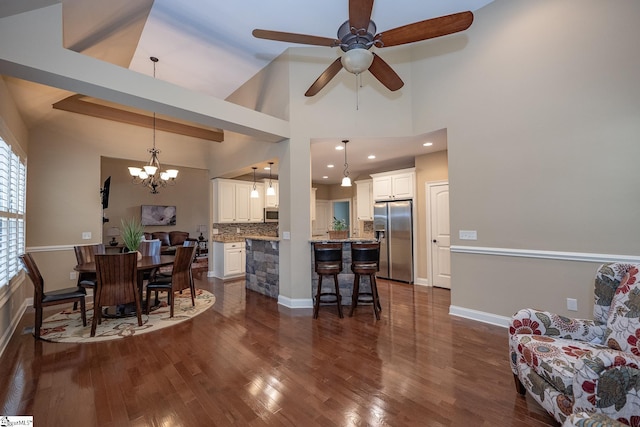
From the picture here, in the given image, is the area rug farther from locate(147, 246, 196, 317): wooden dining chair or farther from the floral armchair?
the floral armchair

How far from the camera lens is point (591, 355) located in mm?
1520

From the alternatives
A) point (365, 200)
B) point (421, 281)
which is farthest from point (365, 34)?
point (365, 200)

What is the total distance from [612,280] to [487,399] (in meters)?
1.26

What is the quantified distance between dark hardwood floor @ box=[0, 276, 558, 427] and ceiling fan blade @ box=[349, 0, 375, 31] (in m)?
2.92

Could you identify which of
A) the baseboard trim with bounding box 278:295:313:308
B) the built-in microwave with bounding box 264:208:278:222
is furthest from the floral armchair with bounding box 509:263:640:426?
the built-in microwave with bounding box 264:208:278:222

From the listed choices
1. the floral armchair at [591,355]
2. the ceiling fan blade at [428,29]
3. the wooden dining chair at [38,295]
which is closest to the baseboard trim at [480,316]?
the floral armchair at [591,355]

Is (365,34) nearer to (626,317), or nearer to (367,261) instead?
(367,261)

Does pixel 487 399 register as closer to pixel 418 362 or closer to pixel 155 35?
pixel 418 362

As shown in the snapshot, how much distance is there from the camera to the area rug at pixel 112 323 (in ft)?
10.3

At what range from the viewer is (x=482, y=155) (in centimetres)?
346

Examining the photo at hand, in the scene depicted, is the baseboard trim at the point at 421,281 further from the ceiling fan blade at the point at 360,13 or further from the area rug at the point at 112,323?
the ceiling fan blade at the point at 360,13

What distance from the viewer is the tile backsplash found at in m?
6.81

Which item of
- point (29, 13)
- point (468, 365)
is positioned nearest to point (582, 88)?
point (468, 365)

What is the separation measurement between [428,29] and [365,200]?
16.0 feet
